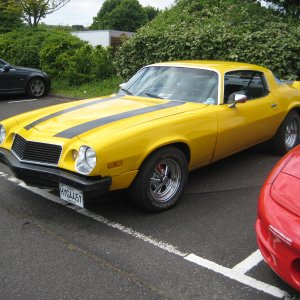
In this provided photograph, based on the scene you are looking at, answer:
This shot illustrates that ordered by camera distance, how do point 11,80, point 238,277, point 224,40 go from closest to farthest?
point 238,277 → point 224,40 → point 11,80

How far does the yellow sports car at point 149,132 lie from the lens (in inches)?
141

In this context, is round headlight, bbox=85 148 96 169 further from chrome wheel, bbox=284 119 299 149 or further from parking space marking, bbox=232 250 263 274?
chrome wheel, bbox=284 119 299 149

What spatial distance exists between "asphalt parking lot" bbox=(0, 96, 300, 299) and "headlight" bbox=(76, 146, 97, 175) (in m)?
0.36

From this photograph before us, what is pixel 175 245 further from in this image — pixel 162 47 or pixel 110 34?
pixel 110 34

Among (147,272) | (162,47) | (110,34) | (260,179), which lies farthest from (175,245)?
(110,34)

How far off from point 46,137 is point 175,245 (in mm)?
1523

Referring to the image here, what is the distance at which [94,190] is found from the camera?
345cm

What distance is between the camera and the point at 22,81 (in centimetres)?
1219

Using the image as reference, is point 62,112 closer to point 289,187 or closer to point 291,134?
point 289,187

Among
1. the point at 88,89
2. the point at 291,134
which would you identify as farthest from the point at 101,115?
the point at 88,89

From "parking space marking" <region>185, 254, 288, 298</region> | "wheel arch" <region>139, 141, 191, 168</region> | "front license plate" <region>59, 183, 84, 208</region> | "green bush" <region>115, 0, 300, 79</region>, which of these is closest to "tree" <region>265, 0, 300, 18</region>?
"green bush" <region>115, 0, 300, 79</region>

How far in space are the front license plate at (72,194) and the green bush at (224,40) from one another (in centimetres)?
634

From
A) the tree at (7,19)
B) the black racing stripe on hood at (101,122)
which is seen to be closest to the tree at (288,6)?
the black racing stripe on hood at (101,122)

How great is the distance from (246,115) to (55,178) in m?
2.42
